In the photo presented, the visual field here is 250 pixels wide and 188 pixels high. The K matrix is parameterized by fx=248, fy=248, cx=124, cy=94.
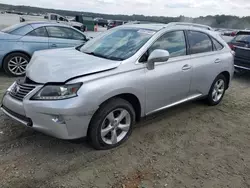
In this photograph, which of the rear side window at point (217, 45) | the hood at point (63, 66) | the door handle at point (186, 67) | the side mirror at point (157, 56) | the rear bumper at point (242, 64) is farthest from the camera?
the rear bumper at point (242, 64)

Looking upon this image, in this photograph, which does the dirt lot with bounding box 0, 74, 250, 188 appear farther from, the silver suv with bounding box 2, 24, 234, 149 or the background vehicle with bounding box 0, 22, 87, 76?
the background vehicle with bounding box 0, 22, 87, 76

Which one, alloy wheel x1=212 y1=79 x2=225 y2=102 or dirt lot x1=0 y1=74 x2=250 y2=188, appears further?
alloy wheel x1=212 y1=79 x2=225 y2=102

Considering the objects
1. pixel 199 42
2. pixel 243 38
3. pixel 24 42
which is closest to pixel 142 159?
pixel 199 42

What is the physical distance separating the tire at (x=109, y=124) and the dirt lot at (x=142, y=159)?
0.13 metres

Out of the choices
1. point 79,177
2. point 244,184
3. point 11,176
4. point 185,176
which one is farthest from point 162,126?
point 11,176

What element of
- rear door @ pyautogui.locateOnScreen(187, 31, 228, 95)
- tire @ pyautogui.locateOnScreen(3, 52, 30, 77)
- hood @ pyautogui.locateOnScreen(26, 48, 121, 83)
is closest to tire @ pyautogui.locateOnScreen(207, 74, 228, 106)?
rear door @ pyautogui.locateOnScreen(187, 31, 228, 95)

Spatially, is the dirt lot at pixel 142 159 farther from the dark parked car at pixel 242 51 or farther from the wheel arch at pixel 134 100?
the dark parked car at pixel 242 51

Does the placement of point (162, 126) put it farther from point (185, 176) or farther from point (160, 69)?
point (185, 176)

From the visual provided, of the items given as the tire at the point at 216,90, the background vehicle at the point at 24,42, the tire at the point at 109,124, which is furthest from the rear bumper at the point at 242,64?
the tire at the point at 109,124

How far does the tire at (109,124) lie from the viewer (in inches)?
122

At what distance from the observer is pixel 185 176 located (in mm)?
2949

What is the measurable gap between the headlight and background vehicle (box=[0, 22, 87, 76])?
4177 mm

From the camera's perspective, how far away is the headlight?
2.86 metres

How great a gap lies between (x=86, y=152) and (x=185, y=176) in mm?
1297
